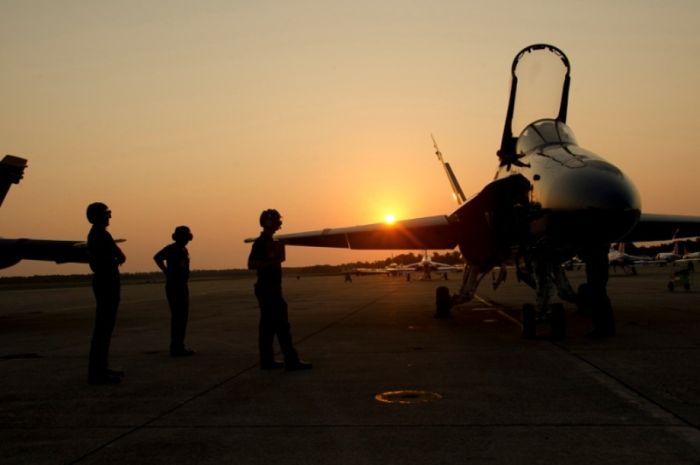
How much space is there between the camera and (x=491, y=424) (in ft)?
14.2

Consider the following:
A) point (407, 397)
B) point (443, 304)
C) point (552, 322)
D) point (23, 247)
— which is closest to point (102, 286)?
point (407, 397)

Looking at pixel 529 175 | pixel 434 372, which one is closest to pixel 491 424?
pixel 434 372

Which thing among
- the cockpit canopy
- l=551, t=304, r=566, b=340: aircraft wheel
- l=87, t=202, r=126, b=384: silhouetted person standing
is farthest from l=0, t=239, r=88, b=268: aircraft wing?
l=551, t=304, r=566, b=340: aircraft wheel

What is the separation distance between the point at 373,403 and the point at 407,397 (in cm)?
36

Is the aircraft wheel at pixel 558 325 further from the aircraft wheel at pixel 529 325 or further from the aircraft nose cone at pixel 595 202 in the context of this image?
the aircraft nose cone at pixel 595 202

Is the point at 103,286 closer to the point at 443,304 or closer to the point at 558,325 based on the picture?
the point at 558,325

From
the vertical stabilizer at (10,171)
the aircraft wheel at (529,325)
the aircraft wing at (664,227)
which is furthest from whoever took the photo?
the vertical stabilizer at (10,171)

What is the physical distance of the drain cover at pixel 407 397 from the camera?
519cm

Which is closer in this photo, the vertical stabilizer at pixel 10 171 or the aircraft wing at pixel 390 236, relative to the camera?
the aircraft wing at pixel 390 236

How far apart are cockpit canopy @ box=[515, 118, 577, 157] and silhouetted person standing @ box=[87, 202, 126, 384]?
7246mm

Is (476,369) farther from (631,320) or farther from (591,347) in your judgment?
(631,320)

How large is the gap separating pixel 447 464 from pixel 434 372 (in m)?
3.16

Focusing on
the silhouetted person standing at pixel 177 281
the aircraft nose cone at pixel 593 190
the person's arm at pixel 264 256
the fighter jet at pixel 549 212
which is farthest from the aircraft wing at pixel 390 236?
the person's arm at pixel 264 256

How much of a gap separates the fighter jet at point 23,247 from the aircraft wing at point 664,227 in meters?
13.3
